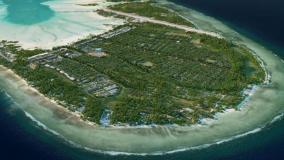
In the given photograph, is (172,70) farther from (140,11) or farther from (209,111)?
(140,11)

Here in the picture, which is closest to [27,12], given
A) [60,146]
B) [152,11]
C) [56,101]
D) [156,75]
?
[152,11]

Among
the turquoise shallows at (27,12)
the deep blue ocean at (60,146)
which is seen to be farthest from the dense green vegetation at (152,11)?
the deep blue ocean at (60,146)

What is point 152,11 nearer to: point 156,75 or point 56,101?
point 156,75

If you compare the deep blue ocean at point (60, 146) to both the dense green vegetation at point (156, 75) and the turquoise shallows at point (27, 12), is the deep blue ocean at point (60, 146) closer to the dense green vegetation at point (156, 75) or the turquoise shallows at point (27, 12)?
the dense green vegetation at point (156, 75)

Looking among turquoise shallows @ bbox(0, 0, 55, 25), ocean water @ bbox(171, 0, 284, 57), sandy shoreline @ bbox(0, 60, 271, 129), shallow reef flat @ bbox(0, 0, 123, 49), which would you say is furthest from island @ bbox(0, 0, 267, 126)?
turquoise shallows @ bbox(0, 0, 55, 25)

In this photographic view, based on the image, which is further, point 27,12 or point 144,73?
point 27,12

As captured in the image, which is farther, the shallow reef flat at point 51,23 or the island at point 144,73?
the shallow reef flat at point 51,23
